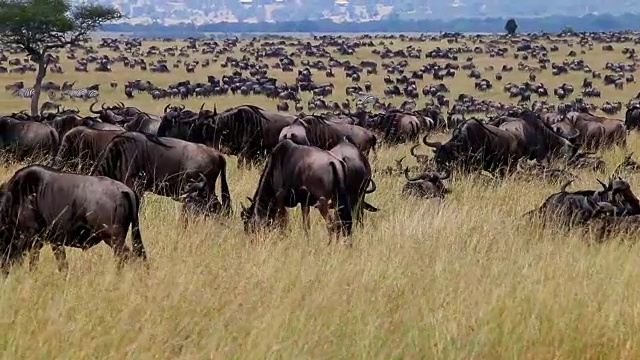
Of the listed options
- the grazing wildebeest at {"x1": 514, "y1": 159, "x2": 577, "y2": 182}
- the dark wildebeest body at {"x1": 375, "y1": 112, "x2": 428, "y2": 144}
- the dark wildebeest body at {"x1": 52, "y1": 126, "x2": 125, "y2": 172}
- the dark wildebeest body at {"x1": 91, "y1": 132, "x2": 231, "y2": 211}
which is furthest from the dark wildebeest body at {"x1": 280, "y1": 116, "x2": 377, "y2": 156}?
the dark wildebeest body at {"x1": 375, "y1": 112, "x2": 428, "y2": 144}

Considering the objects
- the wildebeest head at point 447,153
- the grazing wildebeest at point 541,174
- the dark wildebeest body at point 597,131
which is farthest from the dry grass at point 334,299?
the dark wildebeest body at point 597,131

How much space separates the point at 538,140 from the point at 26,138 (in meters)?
7.89

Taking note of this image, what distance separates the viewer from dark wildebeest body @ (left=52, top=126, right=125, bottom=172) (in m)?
11.4

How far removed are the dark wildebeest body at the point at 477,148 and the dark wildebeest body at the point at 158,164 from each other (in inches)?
182

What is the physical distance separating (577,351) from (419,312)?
0.98 meters

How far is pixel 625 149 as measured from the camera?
18.2 metres

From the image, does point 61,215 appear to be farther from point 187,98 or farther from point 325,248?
point 187,98

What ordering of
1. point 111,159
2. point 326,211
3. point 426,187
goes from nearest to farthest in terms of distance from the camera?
point 326,211, point 111,159, point 426,187

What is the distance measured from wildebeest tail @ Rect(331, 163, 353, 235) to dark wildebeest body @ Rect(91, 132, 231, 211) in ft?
5.08

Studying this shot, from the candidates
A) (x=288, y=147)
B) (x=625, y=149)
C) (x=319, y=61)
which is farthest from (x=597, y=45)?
(x=288, y=147)

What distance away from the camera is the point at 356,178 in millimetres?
9227

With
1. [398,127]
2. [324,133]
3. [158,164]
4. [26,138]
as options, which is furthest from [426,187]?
[398,127]

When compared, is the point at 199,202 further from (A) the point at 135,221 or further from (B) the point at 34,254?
(B) the point at 34,254

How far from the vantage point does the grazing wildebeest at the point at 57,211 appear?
653cm
